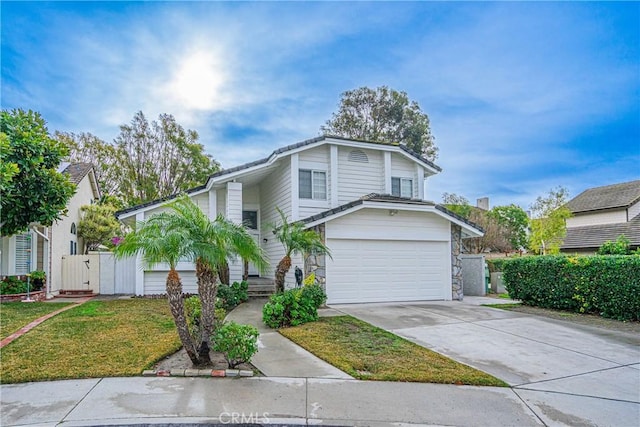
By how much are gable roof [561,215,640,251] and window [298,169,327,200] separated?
18760mm

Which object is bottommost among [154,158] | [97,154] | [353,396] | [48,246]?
[353,396]

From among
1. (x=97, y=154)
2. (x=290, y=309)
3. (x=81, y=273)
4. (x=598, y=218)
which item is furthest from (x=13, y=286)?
(x=598, y=218)

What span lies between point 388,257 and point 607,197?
21.1m

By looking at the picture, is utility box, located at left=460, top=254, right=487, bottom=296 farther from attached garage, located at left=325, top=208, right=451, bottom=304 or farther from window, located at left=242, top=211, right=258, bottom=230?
window, located at left=242, top=211, right=258, bottom=230

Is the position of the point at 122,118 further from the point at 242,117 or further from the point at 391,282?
the point at 391,282

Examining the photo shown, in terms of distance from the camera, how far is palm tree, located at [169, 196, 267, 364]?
5434mm

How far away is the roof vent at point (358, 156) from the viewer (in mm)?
14555

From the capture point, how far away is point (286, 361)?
19.6 ft

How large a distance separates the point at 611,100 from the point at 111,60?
18.0 m

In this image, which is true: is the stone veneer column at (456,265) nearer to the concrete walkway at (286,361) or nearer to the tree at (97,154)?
→ the concrete walkway at (286,361)

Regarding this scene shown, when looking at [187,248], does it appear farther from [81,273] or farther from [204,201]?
[81,273]

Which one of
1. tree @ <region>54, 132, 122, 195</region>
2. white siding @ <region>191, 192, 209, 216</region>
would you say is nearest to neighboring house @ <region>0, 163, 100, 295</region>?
white siding @ <region>191, 192, 209, 216</region>

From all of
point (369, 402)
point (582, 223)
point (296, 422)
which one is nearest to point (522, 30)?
point (369, 402)

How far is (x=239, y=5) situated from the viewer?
10344 millimetres
